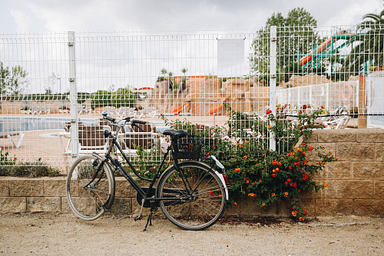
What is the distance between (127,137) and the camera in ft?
14.5

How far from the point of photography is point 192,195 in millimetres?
3533

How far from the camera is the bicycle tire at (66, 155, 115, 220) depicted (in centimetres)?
367

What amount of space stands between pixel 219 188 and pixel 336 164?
5.26 ft

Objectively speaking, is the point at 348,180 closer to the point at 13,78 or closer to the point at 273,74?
the point at 273,74

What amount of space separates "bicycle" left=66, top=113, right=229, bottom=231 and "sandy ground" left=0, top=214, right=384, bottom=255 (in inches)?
6.8

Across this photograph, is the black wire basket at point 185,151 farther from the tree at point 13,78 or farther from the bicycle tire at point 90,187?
the tree at point 13,78

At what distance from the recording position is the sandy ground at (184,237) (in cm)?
303

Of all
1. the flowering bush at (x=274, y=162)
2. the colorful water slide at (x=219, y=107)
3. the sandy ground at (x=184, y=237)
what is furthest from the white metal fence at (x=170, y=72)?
the sandy ground at (x=184, y=237)

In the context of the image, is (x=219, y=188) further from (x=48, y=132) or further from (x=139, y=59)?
(x=48, y=132)

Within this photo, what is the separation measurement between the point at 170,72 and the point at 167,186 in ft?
4.75

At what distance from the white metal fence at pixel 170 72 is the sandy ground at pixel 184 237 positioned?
1.02 metres

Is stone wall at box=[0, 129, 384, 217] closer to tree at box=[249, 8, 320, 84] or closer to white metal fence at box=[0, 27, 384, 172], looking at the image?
white metal fence at box=[0, 27, 384, 172]

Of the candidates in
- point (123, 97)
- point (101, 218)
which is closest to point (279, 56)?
point (123, 97)

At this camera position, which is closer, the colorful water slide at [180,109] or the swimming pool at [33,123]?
the colorful water slide at [180,109]
